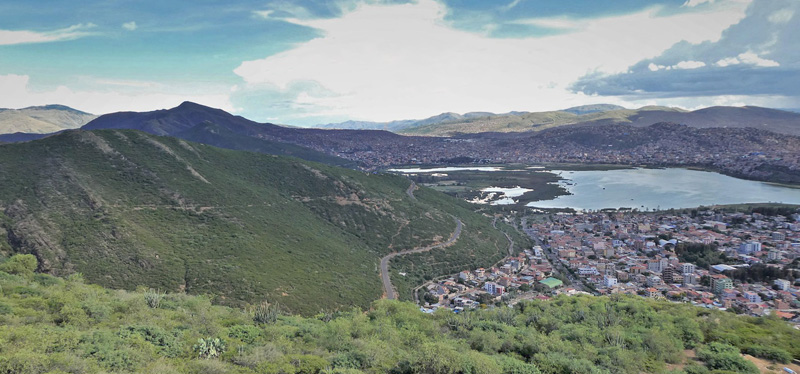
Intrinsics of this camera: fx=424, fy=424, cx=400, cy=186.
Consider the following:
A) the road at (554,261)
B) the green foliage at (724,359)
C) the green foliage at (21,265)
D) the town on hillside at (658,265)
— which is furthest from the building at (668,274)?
the green foliage at (21,265)

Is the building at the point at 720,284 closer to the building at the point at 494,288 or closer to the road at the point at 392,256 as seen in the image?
the building at the point at 494,288

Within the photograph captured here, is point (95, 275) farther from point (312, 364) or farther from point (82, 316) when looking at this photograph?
point (312, 364)

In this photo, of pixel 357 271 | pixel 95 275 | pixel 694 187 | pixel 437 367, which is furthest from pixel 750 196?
pixel 95 275

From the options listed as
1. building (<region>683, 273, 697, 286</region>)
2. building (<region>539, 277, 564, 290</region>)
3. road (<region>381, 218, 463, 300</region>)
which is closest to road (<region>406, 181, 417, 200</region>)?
road (<region>381, 218, 463, 300</region>)

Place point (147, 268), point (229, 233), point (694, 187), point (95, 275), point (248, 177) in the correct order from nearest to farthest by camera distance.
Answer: point (95, 275)
point (147, 268)
point (229, 233)
point (248, 177)
point (694, 187)

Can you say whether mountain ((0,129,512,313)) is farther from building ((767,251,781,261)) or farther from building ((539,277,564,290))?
building ((767,251,781,261))
